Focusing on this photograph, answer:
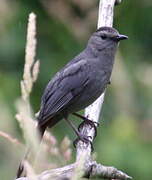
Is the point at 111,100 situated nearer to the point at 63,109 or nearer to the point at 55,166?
the point at 63,109

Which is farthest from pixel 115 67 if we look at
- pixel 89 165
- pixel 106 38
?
pixel 89 165

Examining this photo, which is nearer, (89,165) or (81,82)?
(89,165)

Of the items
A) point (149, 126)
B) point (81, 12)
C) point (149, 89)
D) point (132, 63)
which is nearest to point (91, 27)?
point (81, 12)

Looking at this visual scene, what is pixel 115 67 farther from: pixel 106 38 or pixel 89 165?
pixel 89 165

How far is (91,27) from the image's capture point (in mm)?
6121

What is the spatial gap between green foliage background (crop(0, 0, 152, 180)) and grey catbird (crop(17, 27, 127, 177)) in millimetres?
430

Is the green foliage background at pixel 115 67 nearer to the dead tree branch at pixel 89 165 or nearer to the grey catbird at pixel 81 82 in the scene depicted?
the grey catbird at pixel 81 82

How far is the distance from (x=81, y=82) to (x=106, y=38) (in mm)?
395

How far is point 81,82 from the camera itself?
14.4 ft

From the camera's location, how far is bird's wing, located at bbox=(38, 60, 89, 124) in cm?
428

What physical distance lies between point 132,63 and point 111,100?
52 cm

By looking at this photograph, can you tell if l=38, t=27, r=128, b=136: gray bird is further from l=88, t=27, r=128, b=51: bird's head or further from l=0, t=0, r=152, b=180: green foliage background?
l=0, t=0, r=152, b=180: green foliage background

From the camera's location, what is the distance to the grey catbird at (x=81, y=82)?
13.9ft

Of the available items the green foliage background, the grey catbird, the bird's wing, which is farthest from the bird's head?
the green foliage background
